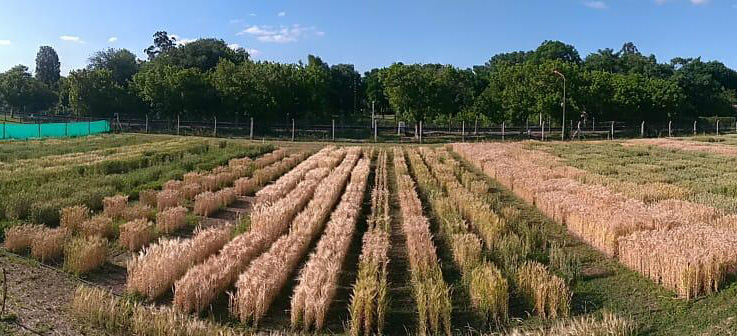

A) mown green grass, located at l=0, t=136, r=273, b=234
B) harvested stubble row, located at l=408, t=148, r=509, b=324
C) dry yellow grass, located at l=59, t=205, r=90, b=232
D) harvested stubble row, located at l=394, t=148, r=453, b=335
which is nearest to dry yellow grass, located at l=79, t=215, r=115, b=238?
dry yellow grass, located at l=59, t=205, r=90, b=232

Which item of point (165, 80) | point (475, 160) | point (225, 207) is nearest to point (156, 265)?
point (225, 207)

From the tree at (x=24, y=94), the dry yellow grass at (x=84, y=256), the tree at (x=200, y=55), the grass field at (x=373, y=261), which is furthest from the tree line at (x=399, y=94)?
the dry yellow grass at (x=84, y=256)

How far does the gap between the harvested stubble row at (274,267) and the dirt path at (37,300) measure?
5.43 feet

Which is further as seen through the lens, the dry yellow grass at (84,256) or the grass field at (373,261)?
the dry yellow grass at (84,256)

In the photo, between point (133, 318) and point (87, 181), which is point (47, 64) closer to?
point (87, 181)

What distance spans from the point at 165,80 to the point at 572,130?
124 feet

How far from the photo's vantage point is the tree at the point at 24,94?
7368 centimetres

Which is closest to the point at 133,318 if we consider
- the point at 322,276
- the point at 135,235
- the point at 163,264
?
the point at 163,264

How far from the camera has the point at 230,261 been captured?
8445mm

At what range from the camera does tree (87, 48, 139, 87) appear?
81.9 metres

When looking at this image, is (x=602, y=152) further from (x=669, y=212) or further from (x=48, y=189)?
(x=48, y=189)

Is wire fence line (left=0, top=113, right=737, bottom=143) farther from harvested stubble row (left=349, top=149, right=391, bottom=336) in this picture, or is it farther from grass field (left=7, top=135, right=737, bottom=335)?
harvested stubble row (left=349, top=149, right=391, bottom=336)

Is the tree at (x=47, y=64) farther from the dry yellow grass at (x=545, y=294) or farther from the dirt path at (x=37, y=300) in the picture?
the dry yellow grass at (x=545, y=294)

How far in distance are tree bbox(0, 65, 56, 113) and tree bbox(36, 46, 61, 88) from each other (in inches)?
1382
